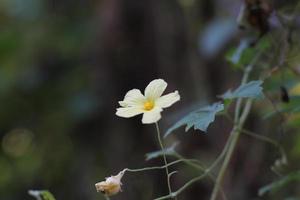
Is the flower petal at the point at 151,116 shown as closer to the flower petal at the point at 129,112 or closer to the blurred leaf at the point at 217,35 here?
the flower petal at the point at 129,112

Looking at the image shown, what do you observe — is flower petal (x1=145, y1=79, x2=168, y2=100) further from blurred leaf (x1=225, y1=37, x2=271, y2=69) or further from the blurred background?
the blurred background

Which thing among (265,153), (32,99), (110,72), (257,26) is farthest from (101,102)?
(257,26)

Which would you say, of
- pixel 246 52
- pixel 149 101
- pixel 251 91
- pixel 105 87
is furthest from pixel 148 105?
pixel 105 87

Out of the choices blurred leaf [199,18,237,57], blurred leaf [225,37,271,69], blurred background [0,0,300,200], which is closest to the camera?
blurred leaf [225,37,271,69]

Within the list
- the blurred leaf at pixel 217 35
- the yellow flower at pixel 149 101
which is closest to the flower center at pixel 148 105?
the yellow flower at pixel 149 101

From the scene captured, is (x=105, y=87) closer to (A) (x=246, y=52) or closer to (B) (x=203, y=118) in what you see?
(A) (x=246, y=52)

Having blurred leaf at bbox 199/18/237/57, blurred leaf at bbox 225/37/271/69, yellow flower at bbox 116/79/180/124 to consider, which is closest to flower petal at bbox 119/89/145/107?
yellow flower at bbox 116/79/180/124
